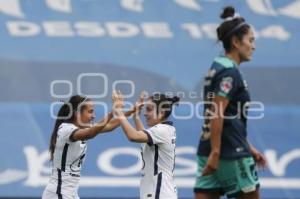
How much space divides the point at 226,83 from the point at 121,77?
3893 millimetres

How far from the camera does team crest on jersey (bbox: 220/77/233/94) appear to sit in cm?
532

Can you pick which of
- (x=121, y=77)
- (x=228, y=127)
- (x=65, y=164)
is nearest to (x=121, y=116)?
(x=228, y=127)

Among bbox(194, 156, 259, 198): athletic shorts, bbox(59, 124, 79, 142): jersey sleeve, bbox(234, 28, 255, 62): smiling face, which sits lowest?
bbox(194, 156, 259, 198): athletic shorts

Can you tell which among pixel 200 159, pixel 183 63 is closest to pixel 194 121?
pixel 183 63

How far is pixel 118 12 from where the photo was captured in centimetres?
916

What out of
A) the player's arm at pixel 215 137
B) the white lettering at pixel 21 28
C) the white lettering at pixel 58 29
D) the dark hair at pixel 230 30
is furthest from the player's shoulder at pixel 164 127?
the white lettering at pixel 21 28

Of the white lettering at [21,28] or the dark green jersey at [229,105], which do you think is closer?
the dark green jersey at [229,105]

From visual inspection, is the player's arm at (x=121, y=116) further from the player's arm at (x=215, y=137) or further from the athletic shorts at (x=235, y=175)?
the player's arm at (x=215, y=137)

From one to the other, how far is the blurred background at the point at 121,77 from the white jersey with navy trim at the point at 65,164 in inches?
91.0

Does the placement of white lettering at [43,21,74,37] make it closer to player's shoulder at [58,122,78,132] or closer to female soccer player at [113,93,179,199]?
player's shoulder at [58,122,78,132]

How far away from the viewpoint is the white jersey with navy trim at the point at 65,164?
6.70m

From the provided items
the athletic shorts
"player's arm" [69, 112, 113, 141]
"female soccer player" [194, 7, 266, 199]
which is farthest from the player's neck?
"player's arm" [69, 112, 113, 141]

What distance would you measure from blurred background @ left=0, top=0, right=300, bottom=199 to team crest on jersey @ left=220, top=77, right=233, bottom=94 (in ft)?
12.4

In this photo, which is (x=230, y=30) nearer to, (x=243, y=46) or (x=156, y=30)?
(x=243, y=46)
